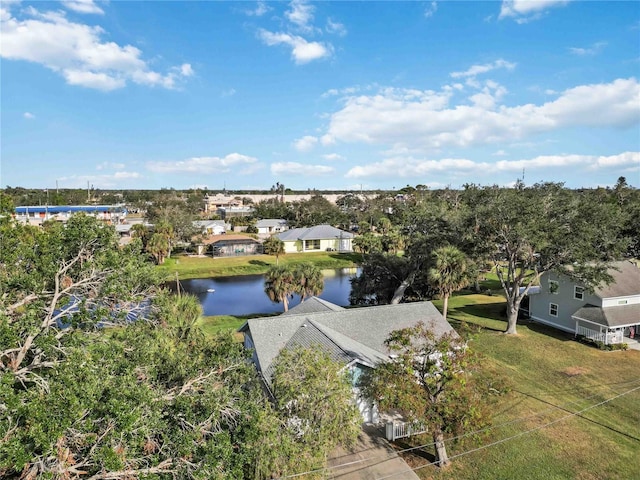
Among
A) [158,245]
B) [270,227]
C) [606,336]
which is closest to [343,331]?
[606,336]

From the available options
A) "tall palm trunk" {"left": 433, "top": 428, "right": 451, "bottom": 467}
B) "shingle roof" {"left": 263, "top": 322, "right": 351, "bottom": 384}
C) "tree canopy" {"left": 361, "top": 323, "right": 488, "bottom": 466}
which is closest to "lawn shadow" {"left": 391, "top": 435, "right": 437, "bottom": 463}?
"tall palm trunk" {"left": 433, "top": 428, "right": 451, "bottom": 467}

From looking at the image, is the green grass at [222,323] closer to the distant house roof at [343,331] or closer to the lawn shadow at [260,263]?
the distant house roof at [343,331]

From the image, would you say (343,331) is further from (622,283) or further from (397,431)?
(622,283)

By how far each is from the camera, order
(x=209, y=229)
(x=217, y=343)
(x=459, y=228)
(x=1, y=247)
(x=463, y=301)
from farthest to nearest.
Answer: (x=209, y=229), (x=463, y=301), (x=459, y=228), (x=217, y=343), (x=1, y=247)

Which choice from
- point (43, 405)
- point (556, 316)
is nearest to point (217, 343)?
point (43, 405)

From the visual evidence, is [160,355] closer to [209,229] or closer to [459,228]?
[459,228]

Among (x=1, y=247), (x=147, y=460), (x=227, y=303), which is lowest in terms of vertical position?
(x=227, y=303)
